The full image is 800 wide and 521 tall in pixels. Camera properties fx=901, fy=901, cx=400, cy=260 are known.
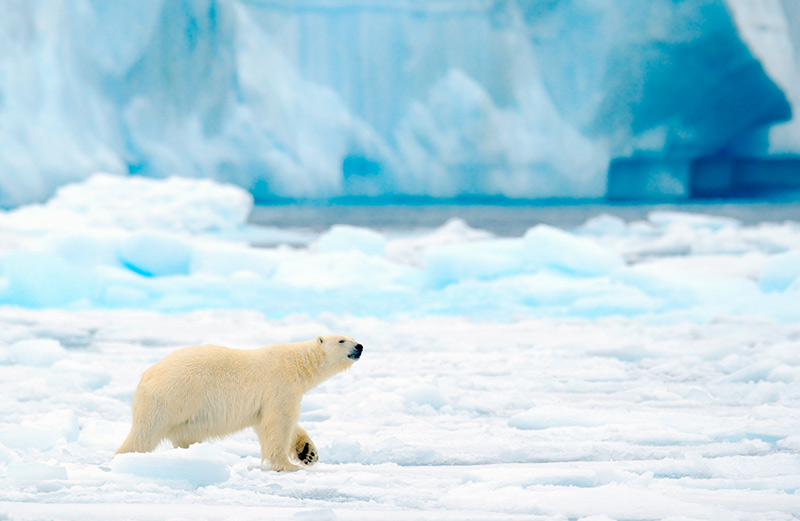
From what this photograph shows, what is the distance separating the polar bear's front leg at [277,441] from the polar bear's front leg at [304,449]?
2.1 inches

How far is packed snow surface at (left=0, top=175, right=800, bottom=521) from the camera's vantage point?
2195 millimetres

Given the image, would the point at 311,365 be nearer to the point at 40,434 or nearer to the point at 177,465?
the point at 177,465

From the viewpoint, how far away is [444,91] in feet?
61.2

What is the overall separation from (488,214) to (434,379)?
14942mm

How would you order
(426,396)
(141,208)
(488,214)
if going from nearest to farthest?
(426,396)
(141,208)
(488,214)

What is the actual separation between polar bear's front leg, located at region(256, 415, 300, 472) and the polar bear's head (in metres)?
0.22

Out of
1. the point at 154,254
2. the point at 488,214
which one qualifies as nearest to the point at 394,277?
the point at 154,254

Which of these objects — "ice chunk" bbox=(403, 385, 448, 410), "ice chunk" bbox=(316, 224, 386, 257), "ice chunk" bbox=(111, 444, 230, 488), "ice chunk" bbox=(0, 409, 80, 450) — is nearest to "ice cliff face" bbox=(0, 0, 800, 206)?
"ice chunk" bbox=(316, 224, 386, 257)

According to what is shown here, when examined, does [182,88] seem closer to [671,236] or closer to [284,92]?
[284,92]

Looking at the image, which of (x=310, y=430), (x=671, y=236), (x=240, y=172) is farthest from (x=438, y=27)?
(x=310, y=430)

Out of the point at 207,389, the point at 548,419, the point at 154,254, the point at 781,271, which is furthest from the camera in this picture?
the point at 154,254

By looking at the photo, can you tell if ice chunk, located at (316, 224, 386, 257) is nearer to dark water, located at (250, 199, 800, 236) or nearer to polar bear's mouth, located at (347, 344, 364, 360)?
dark water, located at (250, 199, 800, 236)

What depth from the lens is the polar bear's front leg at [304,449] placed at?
2.51m

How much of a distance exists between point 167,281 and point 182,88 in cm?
1053
